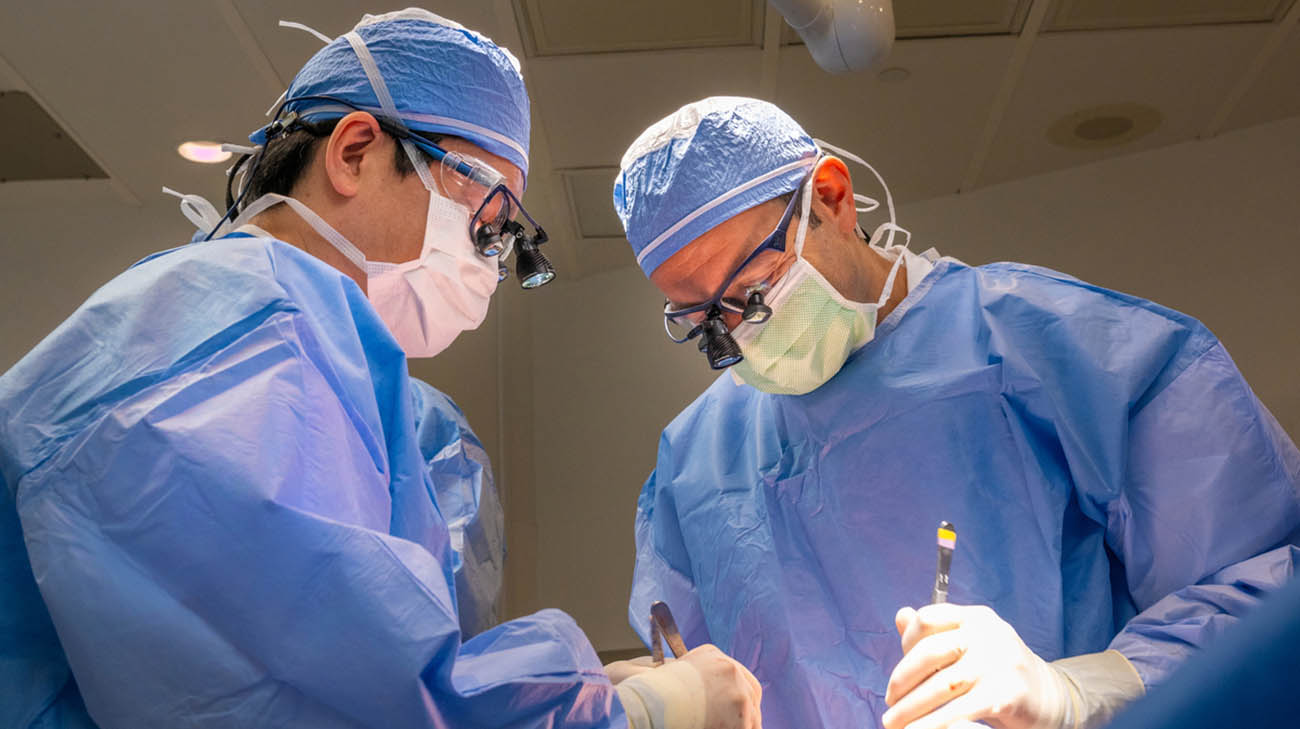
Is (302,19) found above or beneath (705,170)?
above

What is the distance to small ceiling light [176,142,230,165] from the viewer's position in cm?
289

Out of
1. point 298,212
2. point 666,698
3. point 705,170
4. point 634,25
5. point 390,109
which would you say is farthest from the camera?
point 634,25

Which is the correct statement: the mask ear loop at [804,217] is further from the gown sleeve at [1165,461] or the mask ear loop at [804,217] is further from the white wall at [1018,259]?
the white wall at [1018,259]

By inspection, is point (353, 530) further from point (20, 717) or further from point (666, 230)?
point (666, 230)

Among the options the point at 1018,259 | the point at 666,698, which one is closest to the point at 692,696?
the point at 666,698

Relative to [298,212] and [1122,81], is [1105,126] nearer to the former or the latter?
[1122,81]

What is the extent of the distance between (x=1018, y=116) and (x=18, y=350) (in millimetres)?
3179

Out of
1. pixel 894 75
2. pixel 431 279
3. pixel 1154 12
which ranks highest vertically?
pixel 1154 12

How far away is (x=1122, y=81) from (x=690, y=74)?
1353 millimetres

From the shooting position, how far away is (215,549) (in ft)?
2.53

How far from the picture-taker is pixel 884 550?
149 cm

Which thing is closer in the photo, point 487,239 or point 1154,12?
point 487,239

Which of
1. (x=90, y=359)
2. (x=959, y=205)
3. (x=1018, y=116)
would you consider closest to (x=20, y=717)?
(x=90, y=359)

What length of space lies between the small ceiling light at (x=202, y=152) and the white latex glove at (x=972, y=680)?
8.12ft
